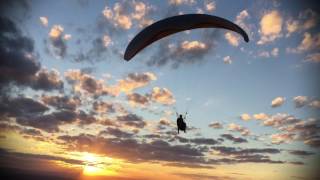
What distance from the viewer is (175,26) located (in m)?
20.8

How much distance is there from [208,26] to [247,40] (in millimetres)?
2848

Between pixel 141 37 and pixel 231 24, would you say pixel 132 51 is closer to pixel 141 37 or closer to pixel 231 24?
pixel 141 37

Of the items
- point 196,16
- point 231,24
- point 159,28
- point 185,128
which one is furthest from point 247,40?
point 185,128

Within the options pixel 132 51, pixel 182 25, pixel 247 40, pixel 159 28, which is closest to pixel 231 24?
pixel 247 40

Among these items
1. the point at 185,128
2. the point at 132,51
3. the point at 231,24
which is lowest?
the point at 185,128

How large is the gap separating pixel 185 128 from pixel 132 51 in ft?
21.7

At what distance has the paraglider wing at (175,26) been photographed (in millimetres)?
20844

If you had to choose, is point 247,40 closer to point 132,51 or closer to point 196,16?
point 196,16

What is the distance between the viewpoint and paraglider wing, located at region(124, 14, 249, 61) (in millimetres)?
20844

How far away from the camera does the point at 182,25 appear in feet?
68.0

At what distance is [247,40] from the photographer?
70.4ft

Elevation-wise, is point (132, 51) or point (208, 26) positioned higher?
point (208, 26)

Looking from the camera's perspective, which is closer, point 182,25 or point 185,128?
point 182,25

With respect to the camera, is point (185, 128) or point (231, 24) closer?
point (231, 24)
